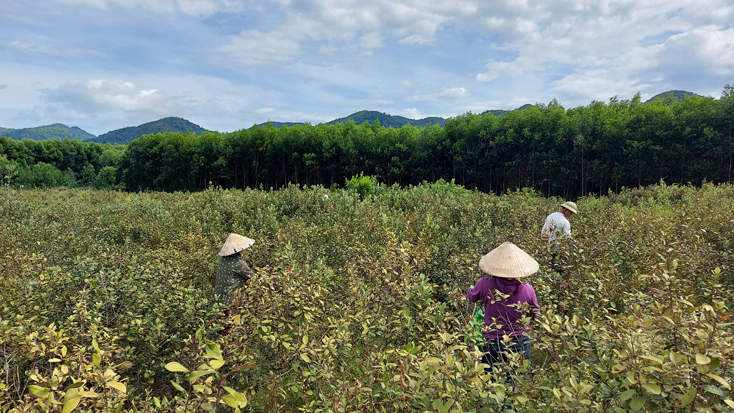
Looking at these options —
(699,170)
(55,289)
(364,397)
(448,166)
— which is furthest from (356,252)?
(448,166)

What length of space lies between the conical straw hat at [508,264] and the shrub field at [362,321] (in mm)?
401

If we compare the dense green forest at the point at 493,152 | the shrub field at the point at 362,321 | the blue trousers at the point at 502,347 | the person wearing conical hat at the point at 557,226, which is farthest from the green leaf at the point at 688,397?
the dense green forest at the point at 493,152

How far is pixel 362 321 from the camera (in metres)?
3.01

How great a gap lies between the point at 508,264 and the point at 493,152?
3137 cm

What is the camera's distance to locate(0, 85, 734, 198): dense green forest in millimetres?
25453

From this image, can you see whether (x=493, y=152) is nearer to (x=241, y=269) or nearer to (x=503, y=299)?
(x=241, y=269)

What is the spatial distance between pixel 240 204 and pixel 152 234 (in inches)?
113

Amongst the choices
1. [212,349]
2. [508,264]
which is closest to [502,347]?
[508,264]

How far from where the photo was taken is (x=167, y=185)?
1860 inches

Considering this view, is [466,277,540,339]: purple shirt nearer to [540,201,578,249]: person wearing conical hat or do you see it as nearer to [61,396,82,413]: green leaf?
[540,201,578,249]: person wearing conical hat

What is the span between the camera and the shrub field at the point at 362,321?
1.68m

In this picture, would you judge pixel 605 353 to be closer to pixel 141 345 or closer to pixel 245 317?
pixel 245 317

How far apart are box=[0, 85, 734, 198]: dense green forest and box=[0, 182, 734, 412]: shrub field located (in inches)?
939

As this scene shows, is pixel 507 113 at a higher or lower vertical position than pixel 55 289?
higher
